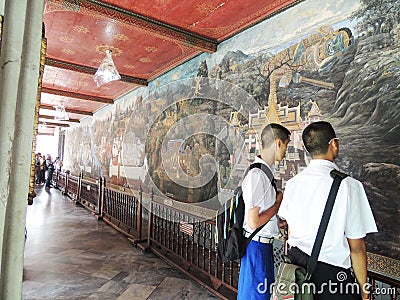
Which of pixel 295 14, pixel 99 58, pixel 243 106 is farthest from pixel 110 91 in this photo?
pixel 295 14

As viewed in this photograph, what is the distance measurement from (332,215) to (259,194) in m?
0.62

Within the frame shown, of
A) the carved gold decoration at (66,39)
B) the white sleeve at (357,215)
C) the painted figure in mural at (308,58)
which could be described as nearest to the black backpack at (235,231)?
the white sleeve at (357,215)

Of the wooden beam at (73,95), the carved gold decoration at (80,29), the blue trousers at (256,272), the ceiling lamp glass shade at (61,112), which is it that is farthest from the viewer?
the ceiling lamp glass shade at (61,112)

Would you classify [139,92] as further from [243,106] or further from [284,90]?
[284,90]

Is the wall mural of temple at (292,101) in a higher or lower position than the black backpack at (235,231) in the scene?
higher

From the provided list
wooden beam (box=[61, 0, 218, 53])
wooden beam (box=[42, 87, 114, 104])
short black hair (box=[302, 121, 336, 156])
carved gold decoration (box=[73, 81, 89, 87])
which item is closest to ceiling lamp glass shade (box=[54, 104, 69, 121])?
wooden beam (box=[42, 87, 114, 104])

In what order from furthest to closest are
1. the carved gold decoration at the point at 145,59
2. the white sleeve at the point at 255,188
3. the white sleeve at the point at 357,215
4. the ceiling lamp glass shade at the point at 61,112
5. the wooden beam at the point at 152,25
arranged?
the ceiling lamp glass shade at the point at 61,112 < the carved gold decoration at the point at 145,59 < the wooden beam at the point at 152,25 < the white sleeve at the point at 255,188 < the white sleeve at the point at 357,215

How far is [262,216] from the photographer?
2186 mm

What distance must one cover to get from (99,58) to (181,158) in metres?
3.34

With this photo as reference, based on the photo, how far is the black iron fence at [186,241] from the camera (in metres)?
3.05

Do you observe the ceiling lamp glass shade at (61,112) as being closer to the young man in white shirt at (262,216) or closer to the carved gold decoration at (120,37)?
the carved gold decoration at (120,37)

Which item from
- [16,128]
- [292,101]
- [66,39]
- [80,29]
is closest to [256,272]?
[16,128]

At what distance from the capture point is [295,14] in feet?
14.2

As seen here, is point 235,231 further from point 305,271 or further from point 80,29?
point 80,29
